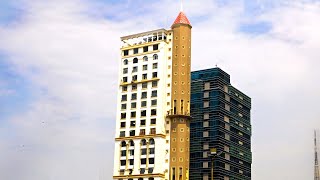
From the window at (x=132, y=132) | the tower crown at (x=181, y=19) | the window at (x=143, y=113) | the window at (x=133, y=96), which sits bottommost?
the window at (x=132, y=132)

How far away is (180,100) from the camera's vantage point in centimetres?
16325

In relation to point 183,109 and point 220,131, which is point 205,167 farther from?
point 183,109

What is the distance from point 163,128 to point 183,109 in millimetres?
8493

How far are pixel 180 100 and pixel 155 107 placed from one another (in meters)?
8.15

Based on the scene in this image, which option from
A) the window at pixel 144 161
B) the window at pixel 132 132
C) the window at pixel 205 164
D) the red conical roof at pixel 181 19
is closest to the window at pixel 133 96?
the window at pixel 132 132

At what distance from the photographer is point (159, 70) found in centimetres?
16725

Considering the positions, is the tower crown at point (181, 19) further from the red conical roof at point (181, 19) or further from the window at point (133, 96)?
the window at point (133, 96)

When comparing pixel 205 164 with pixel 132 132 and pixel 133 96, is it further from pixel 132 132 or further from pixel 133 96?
Result: pixel 133 96

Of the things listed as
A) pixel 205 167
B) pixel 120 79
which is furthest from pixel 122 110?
pixel 205 167

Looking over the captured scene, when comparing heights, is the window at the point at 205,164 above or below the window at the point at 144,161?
above

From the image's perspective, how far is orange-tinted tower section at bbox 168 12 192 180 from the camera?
6270 inches

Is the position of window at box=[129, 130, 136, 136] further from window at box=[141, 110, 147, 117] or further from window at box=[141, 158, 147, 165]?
window at box=[141, 158, 147, 165]

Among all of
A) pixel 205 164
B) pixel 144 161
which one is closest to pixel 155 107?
pixel 144 161

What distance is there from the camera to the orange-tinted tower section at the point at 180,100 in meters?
159
